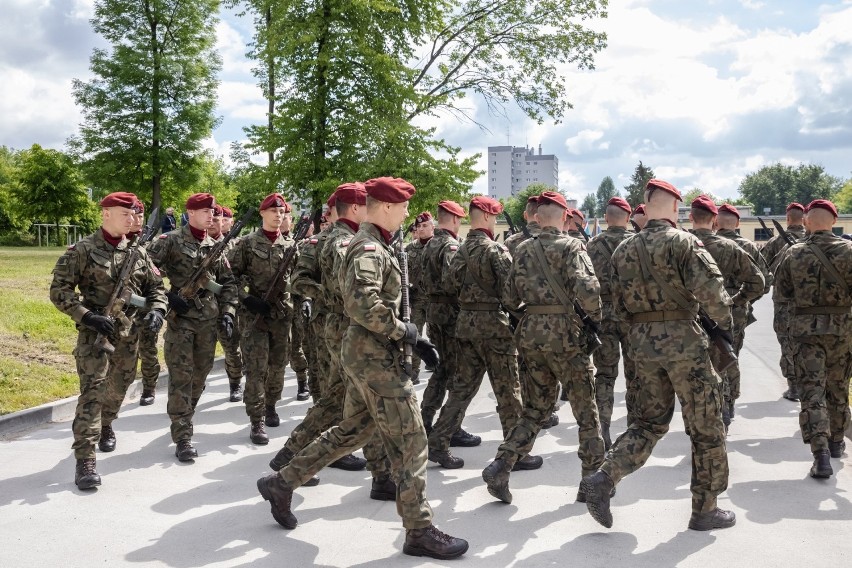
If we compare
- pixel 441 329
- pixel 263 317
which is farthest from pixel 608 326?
pixel 263 317

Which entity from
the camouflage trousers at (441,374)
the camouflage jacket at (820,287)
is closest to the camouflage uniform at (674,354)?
the camouflage jacket at (820,287)

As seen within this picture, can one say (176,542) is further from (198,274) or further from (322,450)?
(198,274)

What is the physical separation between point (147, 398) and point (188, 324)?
264 cm

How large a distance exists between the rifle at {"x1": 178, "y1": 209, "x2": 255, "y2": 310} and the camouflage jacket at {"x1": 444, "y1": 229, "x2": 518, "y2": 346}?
7.32 ft

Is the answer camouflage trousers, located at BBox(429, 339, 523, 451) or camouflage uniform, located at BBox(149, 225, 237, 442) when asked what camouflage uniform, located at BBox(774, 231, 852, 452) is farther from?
camouflage uniform, located at BBox(149, 225, 237, 442)

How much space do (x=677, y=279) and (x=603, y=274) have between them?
2.86 meters

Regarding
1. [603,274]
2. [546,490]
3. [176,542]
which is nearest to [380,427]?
[176,542]

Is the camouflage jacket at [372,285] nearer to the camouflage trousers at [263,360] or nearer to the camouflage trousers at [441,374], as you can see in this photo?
the camouflage trousers at [441,374]

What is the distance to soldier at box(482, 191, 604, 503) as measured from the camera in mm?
5363

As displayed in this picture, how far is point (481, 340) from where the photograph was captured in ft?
20.9

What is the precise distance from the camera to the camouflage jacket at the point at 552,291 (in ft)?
17.4

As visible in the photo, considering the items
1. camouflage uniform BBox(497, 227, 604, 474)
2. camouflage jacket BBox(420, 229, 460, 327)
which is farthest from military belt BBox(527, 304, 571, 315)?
camouflage jacket BBox(420, 229, 460, 327)

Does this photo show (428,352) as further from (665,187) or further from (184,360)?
(184,360)

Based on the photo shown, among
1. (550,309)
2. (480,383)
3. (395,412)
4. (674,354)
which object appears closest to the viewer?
(395,412)
